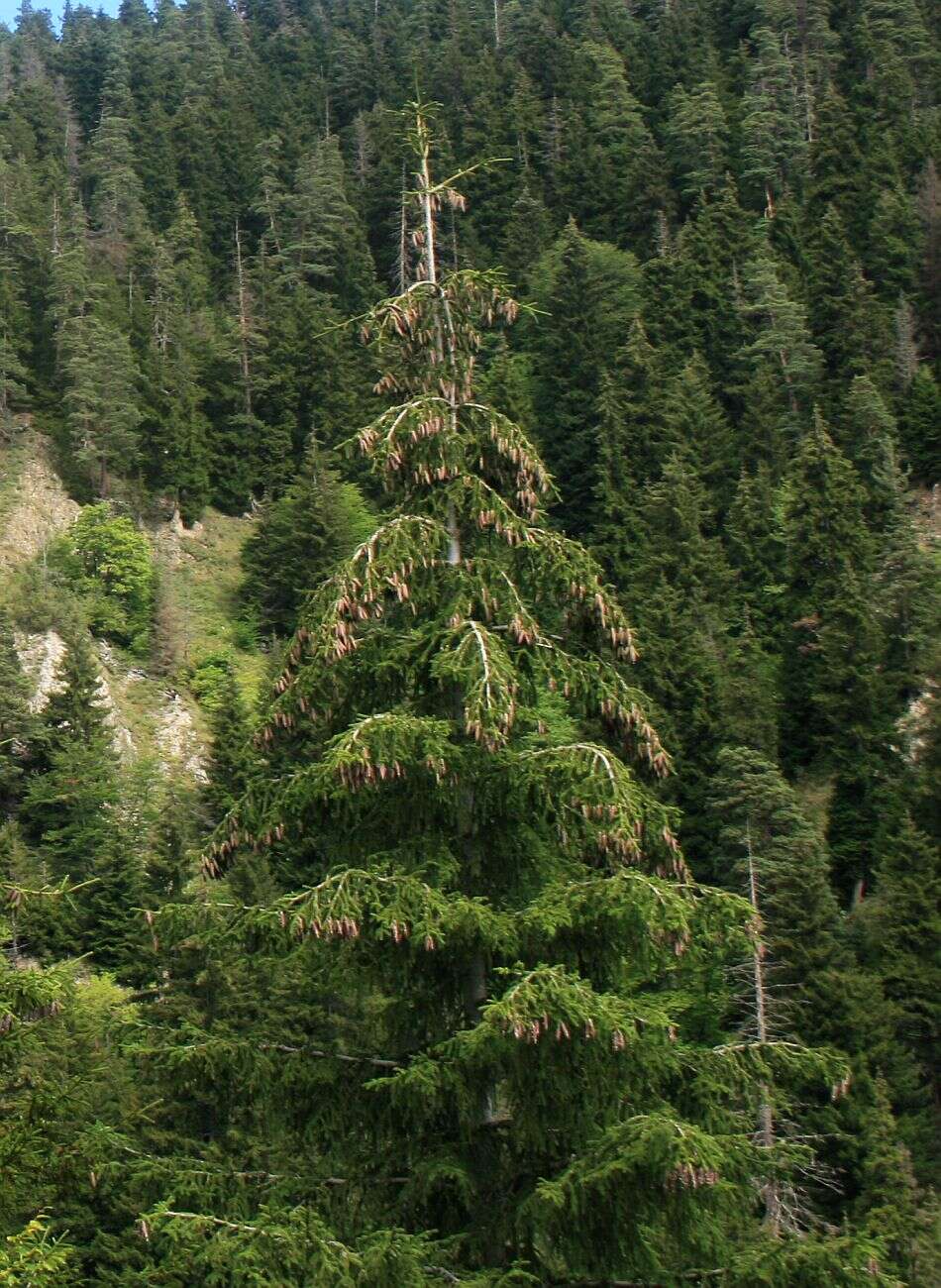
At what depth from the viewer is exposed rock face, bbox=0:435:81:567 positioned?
56.7 m

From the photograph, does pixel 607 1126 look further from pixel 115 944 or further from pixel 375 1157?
pixel 115 944

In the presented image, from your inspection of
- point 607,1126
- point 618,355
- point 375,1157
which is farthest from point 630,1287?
point 618,355

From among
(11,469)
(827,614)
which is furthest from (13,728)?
(827,614)

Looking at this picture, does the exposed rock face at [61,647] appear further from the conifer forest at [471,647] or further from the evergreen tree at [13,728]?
the evergreen tree at [13,728]

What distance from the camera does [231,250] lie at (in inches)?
3447

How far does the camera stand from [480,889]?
9.95m

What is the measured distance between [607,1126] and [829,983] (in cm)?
2264

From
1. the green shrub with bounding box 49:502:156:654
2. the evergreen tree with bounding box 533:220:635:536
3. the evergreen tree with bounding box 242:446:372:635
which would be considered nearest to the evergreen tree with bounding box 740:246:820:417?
the evergreen tree with bounding box 533:220:635:536

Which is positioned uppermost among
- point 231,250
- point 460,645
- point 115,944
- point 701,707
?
point 460,645

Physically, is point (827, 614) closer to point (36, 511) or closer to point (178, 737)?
point (178, 737)

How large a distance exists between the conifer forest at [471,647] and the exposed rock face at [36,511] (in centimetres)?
23

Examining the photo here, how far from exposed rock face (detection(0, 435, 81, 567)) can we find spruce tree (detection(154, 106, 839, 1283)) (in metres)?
47.8

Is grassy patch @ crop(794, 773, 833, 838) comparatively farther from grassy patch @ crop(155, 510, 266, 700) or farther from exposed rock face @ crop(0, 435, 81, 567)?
exposed rock face @ crop(0, 435, 81, 567)

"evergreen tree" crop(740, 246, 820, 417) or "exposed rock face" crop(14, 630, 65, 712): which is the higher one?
"evergreen tree" crop(740, 246, 820, 417)
